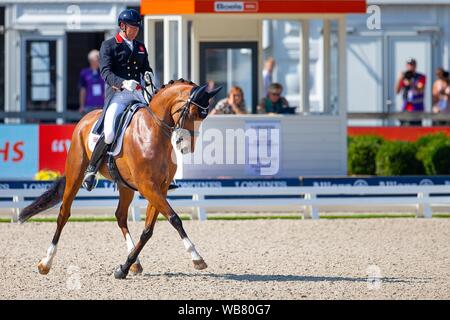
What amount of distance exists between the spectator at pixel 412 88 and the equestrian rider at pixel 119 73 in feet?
40.1

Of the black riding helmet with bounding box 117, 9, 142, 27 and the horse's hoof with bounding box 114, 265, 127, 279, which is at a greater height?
the black riding helmet with bounding box 117, 9, 142, 27

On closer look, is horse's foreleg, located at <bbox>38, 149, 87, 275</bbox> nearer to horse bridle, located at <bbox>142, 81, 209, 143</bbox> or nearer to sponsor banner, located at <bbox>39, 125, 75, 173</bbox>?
horse bridle, located at <bbox>142, 81, 209, 143</bbox>

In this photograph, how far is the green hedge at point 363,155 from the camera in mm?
21375

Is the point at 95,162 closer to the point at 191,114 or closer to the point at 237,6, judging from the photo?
the point at 191,114

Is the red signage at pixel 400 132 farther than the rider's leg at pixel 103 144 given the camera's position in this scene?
Yes

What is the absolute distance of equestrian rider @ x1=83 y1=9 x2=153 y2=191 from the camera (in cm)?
1231

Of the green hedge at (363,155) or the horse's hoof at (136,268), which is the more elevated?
the green hedge at (363,155)

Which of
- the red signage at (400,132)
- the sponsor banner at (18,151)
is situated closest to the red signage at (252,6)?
the sponsor banner at (18,151)

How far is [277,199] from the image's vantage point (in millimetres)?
18484

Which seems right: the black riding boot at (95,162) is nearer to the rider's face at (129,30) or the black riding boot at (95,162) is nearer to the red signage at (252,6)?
the rider's face at (129,30)

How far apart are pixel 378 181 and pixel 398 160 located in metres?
1.94

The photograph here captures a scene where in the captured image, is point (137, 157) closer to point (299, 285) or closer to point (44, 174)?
point (299, 285)

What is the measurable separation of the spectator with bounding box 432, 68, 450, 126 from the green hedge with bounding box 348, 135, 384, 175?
9.52 feet

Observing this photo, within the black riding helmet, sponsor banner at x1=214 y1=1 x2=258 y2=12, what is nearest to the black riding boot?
the black riding helmet
